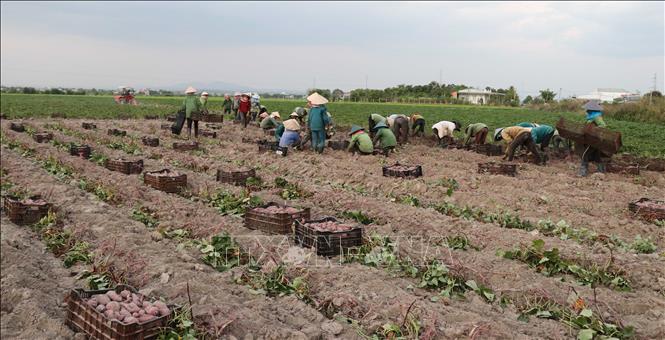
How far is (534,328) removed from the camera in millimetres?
4074

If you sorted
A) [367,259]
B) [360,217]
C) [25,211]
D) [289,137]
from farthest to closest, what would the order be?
1. [289,137]
2. [25,211]
3. [360,217]
4. [367,259]

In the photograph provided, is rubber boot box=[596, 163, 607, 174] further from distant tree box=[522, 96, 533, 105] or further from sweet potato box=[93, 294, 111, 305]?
distant tree box=[522, 96, 533, 105]

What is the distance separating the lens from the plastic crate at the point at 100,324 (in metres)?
3.68

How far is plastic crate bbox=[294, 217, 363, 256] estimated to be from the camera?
5520mm

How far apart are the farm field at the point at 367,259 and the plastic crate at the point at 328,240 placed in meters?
0.11

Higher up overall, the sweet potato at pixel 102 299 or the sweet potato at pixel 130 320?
the sweet potato at pixel 102 299

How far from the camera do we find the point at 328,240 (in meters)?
5.53

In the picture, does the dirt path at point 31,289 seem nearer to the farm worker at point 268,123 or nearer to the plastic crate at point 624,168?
the plastic crate at point 624,168

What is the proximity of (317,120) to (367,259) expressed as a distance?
295 inches

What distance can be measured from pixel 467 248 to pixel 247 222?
2474 millimetres

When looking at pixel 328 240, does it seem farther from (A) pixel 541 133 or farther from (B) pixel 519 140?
(A) pixel 541 133

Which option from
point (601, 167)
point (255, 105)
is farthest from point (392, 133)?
point (255, 105)

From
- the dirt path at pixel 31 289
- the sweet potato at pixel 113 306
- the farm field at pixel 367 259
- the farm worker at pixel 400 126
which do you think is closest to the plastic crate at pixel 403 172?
the farm field at pixel 367 259

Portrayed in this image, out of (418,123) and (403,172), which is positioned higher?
(418,123)
